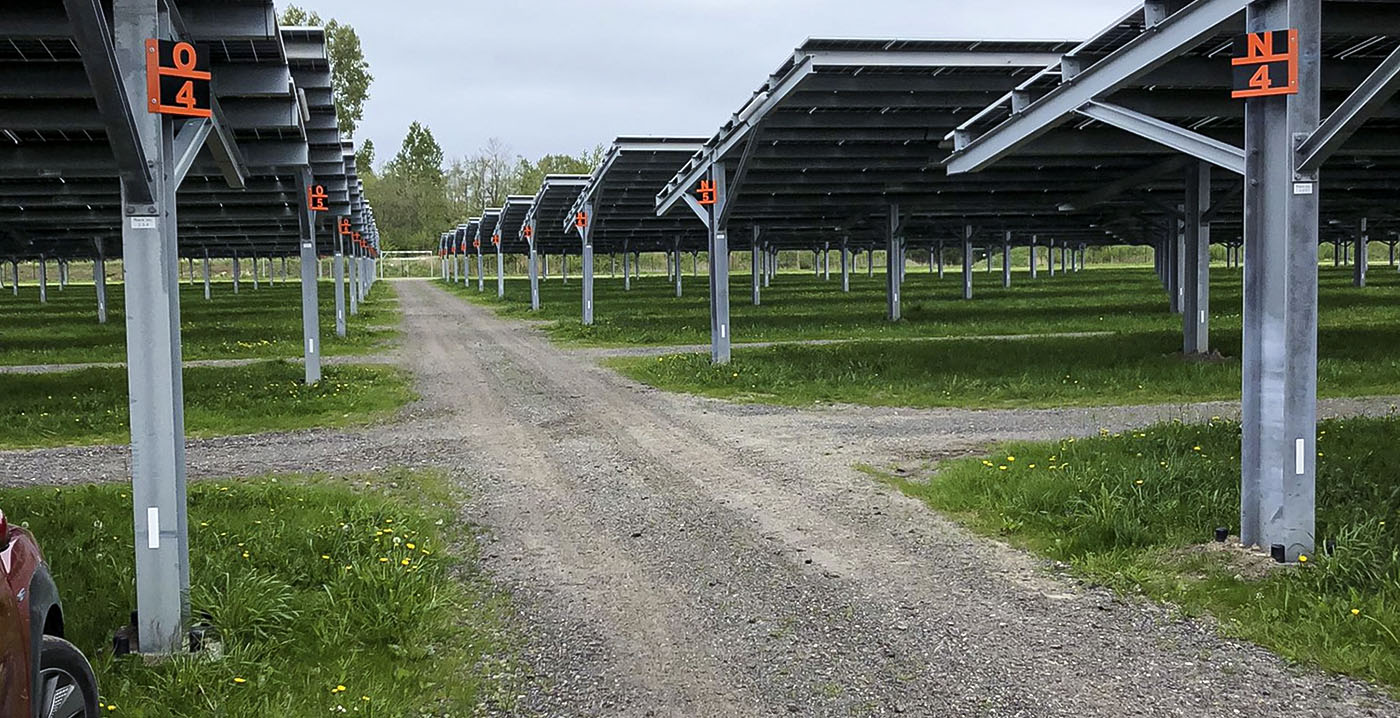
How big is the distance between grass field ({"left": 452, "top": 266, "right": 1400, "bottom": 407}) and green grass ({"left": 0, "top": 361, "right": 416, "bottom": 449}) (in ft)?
13.5

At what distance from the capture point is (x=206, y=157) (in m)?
13.1

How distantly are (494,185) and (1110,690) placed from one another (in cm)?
11764

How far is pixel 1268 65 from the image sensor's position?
6.68 meters

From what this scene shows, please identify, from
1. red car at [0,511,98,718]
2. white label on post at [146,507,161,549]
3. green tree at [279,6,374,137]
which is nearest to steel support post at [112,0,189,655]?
white label on post at [146,507,161,549]

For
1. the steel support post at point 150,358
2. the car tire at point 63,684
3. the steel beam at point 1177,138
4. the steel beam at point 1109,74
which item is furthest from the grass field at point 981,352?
the car tire at point 63,684

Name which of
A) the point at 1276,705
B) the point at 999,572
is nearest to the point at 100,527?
the point at 999,572

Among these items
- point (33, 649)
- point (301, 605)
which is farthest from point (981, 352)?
point (33, 649)

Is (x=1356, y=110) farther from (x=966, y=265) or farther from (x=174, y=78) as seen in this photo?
(x=966, y=265)

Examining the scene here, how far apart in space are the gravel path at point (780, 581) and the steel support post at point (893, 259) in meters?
15.2

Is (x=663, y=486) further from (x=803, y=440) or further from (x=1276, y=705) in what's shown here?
(x=1276, y=705)

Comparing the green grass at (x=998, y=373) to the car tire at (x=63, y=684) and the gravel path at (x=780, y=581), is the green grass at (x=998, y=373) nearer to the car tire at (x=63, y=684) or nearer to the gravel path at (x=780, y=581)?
the gravel path at (x=780, y=581)

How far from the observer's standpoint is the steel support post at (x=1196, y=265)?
1800 centimetres

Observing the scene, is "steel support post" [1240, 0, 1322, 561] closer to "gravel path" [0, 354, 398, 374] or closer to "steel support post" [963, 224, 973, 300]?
"gravel path" [0, 354, 398, 374]

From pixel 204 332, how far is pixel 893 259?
1645cm
